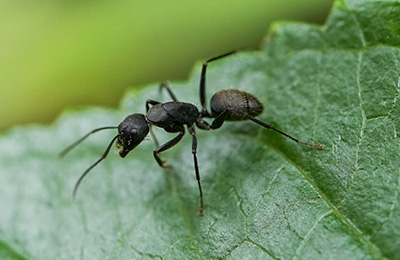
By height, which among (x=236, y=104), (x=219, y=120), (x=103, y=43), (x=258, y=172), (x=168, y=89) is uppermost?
(x=103, y=43)

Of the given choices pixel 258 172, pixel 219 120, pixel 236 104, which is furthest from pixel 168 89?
pixel 258 172

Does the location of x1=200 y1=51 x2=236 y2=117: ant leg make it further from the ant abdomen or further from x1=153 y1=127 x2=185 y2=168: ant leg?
x1=153 y1=127 x2=185 y2=168: ant leg

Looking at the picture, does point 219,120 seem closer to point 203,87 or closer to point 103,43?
point 203,87

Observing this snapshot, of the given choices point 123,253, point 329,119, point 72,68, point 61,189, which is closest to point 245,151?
point 329,119

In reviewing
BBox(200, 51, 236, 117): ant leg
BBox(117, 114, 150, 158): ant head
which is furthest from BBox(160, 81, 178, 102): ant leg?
BBox(117, 114, 150, 158): ant head

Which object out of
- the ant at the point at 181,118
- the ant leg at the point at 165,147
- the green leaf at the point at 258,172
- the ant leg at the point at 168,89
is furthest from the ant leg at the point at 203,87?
the ant leg at the point at 165,147
